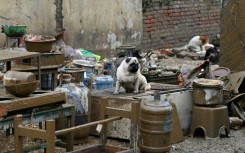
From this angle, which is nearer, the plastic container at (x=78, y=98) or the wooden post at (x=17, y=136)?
the wooden post at (x=17, y=136)

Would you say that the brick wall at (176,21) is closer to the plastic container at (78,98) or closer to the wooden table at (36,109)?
the plastic container at (78,98)

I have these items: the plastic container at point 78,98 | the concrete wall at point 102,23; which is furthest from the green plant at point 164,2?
the plastic container at point 78,98

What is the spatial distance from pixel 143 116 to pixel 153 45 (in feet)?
30.3

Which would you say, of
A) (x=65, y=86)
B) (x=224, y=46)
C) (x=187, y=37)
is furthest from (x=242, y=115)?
(x=187, y=37)

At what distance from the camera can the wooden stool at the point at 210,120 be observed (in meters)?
7.75

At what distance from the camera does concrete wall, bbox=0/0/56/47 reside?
11836mm

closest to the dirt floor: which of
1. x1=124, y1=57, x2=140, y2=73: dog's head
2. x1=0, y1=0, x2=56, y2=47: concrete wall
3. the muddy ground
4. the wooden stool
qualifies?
the muddy ground

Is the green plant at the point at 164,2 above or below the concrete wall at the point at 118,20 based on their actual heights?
above

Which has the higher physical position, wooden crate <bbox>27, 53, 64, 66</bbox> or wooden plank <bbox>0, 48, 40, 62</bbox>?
wooden plank <bbox>0, 48, 40, 62</bbox>

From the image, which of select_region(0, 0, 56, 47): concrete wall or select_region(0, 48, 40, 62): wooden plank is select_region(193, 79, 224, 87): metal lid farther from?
select_region(0, 0, 56, 47): concrete wall

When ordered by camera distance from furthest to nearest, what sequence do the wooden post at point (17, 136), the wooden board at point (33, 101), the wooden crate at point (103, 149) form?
the wooden crate at point (103, 149) < the wooden board at point (33, 101) < the wooden post at point (17, 136)

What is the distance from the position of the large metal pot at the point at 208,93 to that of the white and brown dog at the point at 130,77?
75 cm

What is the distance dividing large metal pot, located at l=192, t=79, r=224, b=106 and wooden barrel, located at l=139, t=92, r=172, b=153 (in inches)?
50.8

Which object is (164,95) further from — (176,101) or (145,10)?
(145,10)
